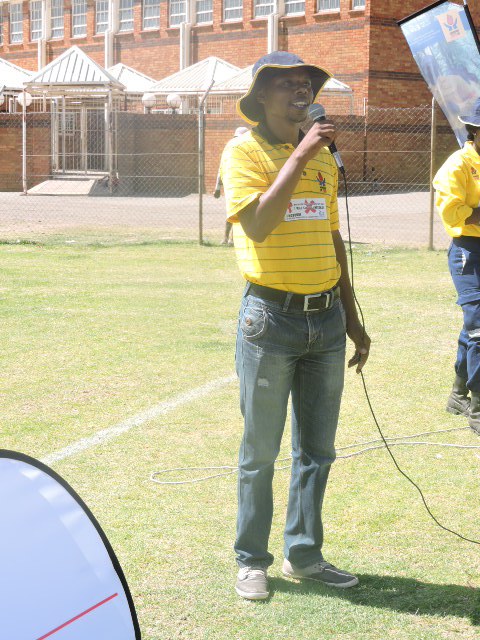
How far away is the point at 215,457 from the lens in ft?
19.7

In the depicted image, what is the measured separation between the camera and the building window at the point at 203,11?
1649 inches

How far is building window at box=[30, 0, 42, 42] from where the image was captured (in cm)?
5106

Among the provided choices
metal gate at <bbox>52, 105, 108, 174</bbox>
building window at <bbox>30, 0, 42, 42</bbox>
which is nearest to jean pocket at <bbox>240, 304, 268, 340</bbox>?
metal gate at <bbox>52, 105, 108, 174</bbox>

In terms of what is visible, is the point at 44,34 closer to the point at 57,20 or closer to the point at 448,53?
the point at 57,20

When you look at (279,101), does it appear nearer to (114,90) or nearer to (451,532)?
(451,532)

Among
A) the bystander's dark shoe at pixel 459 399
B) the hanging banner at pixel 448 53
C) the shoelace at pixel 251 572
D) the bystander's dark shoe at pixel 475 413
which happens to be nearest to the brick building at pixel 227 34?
the hanging banner at pixel 448 53

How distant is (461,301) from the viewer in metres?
6.54

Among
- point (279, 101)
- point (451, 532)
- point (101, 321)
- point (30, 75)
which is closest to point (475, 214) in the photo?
point (451, 532)

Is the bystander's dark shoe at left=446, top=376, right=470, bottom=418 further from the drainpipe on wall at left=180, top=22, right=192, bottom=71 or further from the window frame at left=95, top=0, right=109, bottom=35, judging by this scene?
the window frame at left=95, top=0, right=109, bottom=35

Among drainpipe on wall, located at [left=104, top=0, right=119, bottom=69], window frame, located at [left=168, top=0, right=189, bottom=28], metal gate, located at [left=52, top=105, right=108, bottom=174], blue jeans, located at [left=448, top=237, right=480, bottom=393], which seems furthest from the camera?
drainpipe on wall, located at [left=104, top=0, right=119, bottom=69]

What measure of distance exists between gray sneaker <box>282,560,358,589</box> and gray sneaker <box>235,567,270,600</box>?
0.64ft

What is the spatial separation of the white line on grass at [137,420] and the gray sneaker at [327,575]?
204 cm

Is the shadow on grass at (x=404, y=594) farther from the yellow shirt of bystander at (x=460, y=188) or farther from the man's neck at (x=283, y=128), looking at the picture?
the yellow shirt of bystander at (x=460, y=188)

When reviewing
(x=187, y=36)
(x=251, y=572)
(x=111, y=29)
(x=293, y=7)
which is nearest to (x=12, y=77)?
(x=187, y=36)
